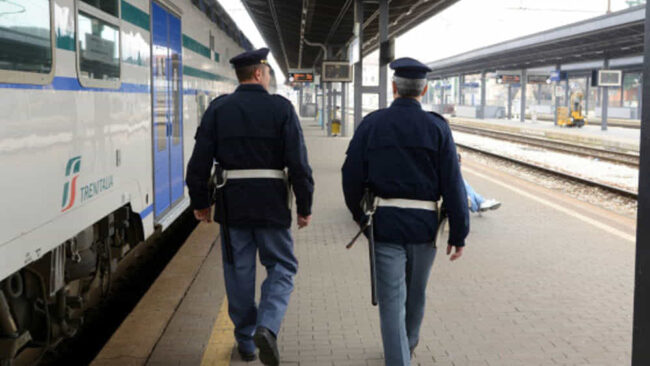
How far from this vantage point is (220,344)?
4512mm

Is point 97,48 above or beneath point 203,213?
above

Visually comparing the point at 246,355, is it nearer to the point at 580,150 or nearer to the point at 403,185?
the point at 403,185

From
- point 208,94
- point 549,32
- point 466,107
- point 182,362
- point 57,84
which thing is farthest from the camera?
point 466,107

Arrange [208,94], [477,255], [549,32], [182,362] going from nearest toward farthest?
[182,362] < [477,255] < [208,94] < [549,32]

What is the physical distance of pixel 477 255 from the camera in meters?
7.39

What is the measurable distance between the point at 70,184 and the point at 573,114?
132ft

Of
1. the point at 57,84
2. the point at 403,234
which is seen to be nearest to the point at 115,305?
the point at 57,84

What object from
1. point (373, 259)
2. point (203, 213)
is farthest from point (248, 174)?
point (373, 259)

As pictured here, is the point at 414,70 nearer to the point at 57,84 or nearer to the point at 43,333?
the point at 57,84

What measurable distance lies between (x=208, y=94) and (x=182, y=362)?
21.6ft

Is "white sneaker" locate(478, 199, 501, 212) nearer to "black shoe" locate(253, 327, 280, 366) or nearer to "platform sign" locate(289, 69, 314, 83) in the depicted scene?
"black shoe" locate(253, 327, 280, 366)

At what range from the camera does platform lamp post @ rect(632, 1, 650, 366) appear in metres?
2.53

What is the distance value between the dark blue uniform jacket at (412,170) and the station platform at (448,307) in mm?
1003

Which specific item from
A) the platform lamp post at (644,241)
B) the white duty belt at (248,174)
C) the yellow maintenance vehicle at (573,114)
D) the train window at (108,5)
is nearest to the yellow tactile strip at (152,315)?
the white duty belt at (248,174)
